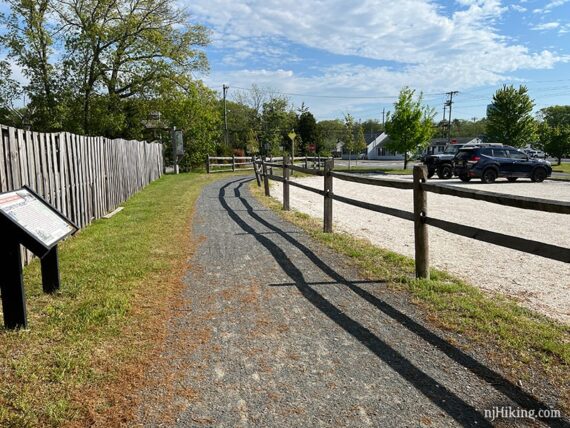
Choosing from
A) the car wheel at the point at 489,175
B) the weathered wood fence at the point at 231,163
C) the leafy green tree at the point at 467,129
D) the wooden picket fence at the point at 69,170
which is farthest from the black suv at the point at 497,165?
the leafy green tree at the point at 467,129

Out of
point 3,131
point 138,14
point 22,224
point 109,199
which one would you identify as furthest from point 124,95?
point 22,224

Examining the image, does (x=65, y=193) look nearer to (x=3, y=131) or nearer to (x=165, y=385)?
(x=3, y=131)

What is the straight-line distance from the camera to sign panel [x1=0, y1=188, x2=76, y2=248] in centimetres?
345

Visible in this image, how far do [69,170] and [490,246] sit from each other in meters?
7.99

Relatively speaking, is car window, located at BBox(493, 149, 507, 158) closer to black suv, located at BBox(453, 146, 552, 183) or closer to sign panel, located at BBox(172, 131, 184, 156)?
black suv, located at BBox(453, 146, 552, 183)

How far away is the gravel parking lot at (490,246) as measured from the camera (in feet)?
17.4

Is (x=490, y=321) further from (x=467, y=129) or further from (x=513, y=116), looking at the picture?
(x=467, y=129)

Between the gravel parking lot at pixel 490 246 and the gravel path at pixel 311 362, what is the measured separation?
1854 mm

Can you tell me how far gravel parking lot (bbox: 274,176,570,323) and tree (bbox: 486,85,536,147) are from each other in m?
28.4

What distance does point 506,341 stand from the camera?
3482mm

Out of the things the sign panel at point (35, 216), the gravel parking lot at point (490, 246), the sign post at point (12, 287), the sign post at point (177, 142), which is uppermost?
the sign post at point (177, 142)

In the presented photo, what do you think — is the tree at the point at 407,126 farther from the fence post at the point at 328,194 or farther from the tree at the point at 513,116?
the fence post at the point at 328,194

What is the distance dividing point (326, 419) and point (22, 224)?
9.22 ft

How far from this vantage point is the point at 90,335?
11.6 feet
